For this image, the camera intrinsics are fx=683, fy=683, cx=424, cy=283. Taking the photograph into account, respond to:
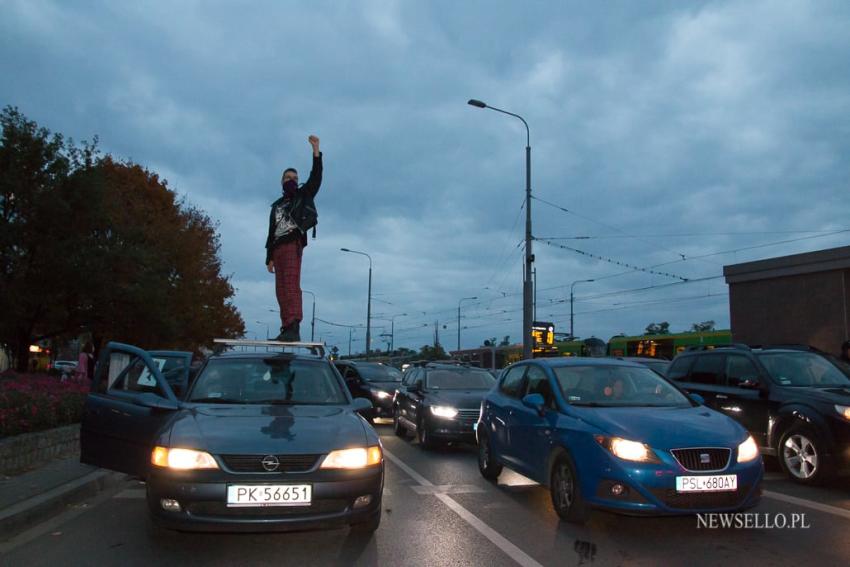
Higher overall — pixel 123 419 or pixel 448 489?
pixel 123 419

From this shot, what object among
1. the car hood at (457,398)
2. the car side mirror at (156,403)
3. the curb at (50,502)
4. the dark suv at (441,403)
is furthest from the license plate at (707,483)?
the dark suv at (441,403)

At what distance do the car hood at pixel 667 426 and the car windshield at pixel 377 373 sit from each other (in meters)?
11.8

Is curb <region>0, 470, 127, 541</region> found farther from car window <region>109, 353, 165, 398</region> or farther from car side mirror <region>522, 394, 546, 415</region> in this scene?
car side mirror <region>522, 394, 546, 415</region>

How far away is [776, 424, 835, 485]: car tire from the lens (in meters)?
7.63

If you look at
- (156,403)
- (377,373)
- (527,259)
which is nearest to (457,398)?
(156,403)

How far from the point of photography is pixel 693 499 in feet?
17.7

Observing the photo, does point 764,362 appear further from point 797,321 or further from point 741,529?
point 797,321

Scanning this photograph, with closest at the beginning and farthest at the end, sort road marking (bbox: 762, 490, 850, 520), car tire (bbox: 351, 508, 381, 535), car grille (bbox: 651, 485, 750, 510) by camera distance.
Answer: car tire (bbox: 351, 508, 381, 535) → car grille (bbox: 651, 485, 750, 510) → road marking (bbox: 762, 490, 850, 520)

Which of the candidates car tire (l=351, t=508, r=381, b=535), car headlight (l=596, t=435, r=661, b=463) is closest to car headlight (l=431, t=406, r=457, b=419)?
car tire (l=351, t=508, r=381, b=535)

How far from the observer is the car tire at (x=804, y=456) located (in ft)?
25.0

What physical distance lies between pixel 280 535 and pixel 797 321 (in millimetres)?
21427

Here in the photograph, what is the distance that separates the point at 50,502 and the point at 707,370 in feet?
28.1

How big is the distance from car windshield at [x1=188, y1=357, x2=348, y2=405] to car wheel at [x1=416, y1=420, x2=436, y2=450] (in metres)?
Result: 4.85

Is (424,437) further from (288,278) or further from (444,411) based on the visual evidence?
(288,278)
